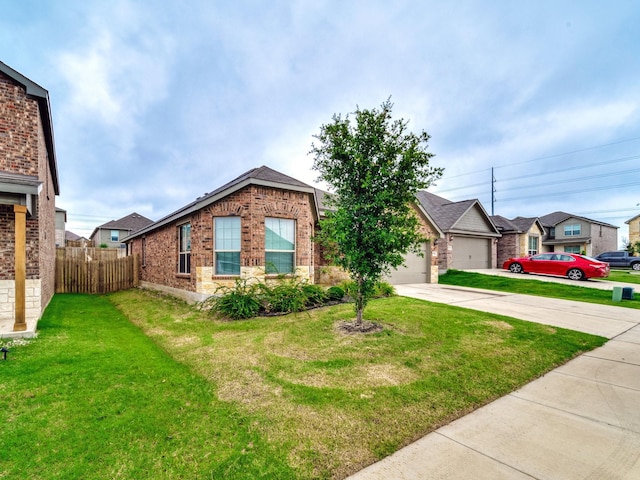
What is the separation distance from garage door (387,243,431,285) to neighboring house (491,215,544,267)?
11.0 meters

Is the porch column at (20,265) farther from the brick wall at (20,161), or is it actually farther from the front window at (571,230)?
the front window at (571,230)

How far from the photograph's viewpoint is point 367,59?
1171cm

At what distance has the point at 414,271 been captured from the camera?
15.8 m

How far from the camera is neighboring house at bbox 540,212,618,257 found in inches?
1347

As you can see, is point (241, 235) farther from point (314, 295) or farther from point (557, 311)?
point (557, 311)

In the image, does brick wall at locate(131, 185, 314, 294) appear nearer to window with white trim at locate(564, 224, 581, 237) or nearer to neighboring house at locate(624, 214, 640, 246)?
window with white trim at locate(564, 224, 581, 237)

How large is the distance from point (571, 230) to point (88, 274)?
47.9 metres

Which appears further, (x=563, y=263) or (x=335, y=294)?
(x=563, y=263)

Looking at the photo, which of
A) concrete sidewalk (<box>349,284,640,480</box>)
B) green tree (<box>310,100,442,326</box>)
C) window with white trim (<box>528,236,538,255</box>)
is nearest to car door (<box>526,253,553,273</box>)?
window with white trim (<box>528,236,538,255</box>)

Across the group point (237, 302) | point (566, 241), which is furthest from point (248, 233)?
point (566, 241)

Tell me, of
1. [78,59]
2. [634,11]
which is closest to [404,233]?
[634,11]

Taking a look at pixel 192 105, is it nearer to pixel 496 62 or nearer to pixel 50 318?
pixel 50 318

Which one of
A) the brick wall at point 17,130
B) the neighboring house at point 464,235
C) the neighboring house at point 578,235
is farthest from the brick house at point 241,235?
the neighboring house at point 578,235

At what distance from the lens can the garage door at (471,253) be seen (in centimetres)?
1964
